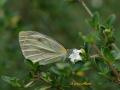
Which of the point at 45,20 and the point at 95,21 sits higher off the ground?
the point at 95,21

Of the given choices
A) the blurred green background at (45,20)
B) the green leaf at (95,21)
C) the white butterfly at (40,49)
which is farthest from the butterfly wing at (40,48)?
the blurred green background at (45,20)

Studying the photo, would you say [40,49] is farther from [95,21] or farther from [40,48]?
[95,21]

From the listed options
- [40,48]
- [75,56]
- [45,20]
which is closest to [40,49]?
[40,48]

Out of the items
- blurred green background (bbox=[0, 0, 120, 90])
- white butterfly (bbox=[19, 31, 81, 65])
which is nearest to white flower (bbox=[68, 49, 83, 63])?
white butterfly (bbox=[19, 31, 81, 65])

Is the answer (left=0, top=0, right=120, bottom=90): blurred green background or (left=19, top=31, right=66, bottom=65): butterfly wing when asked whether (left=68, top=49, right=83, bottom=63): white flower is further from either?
(left=0, top=0, right=120, bottom=90): blurred green background

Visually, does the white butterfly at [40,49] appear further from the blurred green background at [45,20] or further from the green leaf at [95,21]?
the blurred green background at [45,20]

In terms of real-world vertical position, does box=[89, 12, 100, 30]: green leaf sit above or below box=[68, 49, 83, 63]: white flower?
above
